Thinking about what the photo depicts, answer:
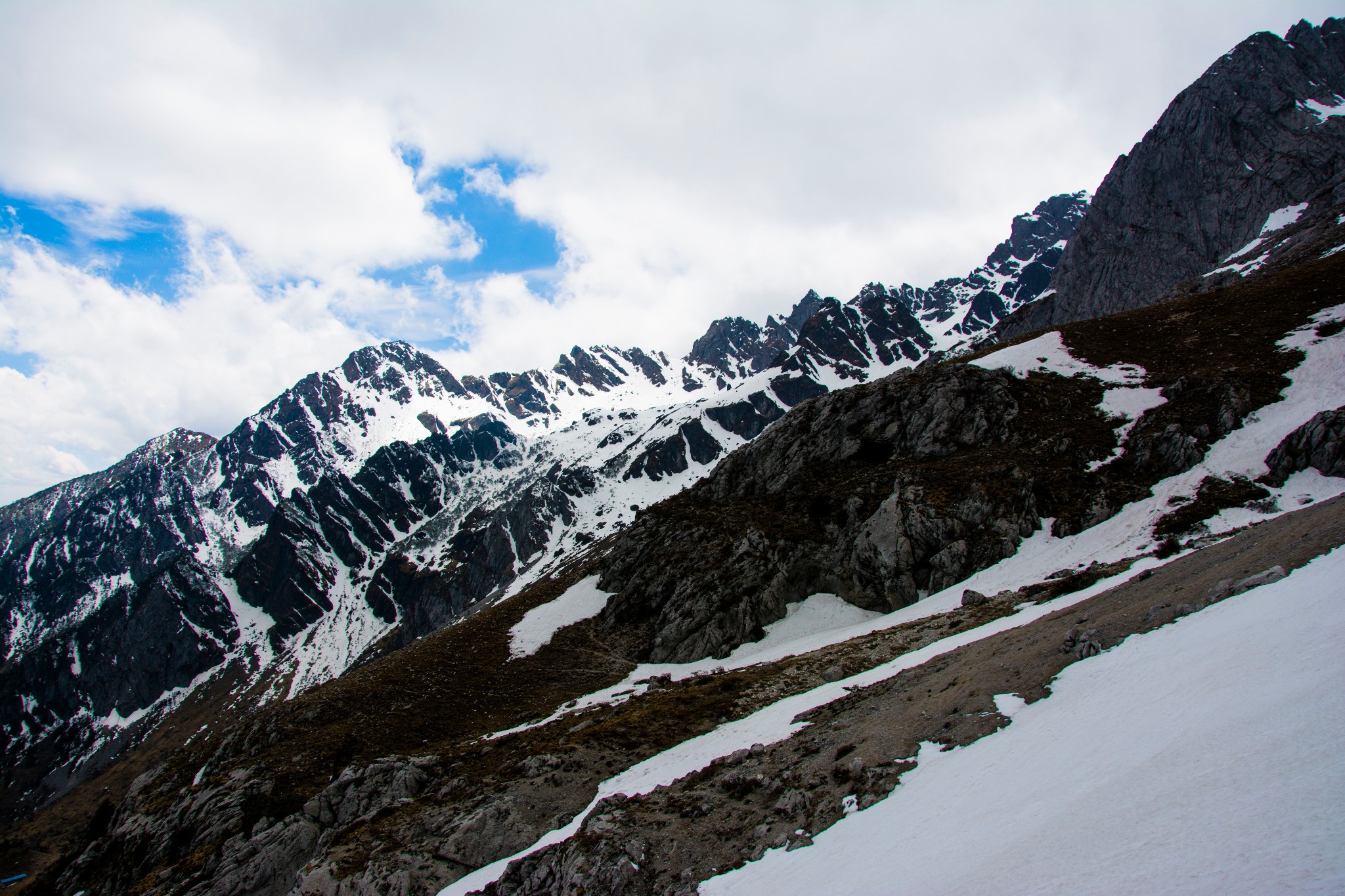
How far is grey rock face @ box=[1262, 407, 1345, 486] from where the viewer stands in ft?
112

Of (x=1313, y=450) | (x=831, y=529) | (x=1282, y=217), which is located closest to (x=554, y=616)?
(x=831, y=529)

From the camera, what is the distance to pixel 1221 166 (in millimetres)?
132500

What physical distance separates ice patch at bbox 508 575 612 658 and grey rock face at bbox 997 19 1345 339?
138967 millimetres

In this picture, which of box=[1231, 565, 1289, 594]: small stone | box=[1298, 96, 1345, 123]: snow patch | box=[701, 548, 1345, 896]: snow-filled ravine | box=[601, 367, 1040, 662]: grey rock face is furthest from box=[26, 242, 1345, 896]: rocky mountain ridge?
box=[1298, 96, 1345, 123]: snow patch

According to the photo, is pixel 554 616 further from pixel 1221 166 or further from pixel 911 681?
pixel 1221 166

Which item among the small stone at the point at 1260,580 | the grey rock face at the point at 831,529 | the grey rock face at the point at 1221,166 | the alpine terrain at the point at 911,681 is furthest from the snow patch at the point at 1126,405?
the grey rock face at the point at 1221,166

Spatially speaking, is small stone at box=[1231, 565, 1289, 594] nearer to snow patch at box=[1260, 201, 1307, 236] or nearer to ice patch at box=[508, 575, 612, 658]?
ice patch at box=[508, 575, 612, 658]

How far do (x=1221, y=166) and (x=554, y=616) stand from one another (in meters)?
180

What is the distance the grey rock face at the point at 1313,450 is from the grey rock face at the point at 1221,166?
11301 cm

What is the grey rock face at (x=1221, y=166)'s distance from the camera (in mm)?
Result: 122000

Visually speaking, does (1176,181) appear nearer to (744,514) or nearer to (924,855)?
(744,514)

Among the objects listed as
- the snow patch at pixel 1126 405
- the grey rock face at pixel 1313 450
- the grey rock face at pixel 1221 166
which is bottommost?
the grey rock face at pixel 1313 450

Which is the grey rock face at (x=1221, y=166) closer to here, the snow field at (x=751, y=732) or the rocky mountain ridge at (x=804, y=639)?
the rocky mountain ridge at (x=804, y=639)

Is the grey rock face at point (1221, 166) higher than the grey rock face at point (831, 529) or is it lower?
higher
